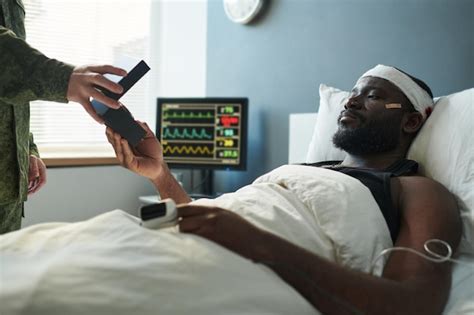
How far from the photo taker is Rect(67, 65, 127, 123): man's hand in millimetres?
954

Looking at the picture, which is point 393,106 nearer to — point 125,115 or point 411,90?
point 411,90

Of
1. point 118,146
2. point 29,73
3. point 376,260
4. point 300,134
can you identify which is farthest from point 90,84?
point 300,134

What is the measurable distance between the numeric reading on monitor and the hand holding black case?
132 cm

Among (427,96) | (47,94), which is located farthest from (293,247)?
(427,96)

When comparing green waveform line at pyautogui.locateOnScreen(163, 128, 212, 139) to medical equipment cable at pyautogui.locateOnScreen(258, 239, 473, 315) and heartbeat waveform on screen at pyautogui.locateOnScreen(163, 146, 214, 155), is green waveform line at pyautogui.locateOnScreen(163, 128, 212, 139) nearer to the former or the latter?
heartbeat waveform on screen at pyautogui.locateOnScreen(163, 146, 214, 155)

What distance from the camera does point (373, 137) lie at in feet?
4.35

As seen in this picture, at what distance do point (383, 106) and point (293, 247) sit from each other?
754mm

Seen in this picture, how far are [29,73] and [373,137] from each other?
923 mm

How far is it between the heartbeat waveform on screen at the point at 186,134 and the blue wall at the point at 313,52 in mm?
273

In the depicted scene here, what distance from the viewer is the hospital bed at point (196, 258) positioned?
1.89 ft

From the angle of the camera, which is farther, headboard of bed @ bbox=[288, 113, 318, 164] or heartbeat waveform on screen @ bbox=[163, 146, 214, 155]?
heartbeat waveform on screen @ bbox=[163, 146, 214, 155]

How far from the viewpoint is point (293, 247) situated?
2.51ft

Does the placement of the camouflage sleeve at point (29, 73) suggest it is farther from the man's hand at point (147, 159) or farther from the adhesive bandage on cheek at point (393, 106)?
the adhesive bandage on cheek at point (393, 106)

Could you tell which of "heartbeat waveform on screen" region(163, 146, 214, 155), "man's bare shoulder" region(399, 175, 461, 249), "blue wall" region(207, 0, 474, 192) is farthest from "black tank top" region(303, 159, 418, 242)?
"heartbeat waveform on screen" region(163, 146, 214, 155)
